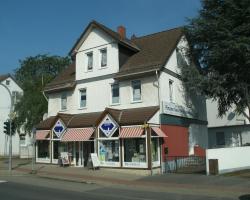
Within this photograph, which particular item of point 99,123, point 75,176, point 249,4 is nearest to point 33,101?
point 99,123

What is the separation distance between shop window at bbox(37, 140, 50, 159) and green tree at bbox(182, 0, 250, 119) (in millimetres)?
12987

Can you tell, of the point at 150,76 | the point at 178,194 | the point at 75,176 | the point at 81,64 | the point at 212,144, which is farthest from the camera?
the point at 212,144

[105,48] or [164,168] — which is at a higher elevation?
[105,48]

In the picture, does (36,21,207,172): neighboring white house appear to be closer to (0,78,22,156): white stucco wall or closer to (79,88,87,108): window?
(79,88,87,108): window

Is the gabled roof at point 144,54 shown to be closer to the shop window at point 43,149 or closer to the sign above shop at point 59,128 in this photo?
the sign above shop at point 59,128

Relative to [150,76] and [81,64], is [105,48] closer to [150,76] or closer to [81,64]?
[81,64]

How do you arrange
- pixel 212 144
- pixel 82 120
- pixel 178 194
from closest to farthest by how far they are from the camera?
pixel 178 194 < pixel 82 120 < pixel 212 144

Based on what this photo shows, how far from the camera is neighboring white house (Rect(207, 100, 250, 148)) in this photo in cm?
4250

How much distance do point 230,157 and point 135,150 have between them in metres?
6.25

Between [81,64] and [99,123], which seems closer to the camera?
[99,123]

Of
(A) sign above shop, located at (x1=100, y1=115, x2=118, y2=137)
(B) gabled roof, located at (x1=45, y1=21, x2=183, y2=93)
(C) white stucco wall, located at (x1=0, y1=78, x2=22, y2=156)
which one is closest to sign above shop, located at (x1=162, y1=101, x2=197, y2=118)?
(B) gabled roof, located at (x1=45, y1=21, x2=183, y2=93)

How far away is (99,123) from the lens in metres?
28.6

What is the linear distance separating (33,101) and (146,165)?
22503mm

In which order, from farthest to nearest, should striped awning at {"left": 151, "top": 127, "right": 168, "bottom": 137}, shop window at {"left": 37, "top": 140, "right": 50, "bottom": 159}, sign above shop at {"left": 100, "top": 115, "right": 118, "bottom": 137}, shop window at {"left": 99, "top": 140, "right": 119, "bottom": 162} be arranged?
shop window at {"left": 37, "top": 140, "right": 50, "bottom": 159}, shop window at {"left": 99, "top": 140, "right": 119, "bottom": 162}, sign above shop at {"left": 100, "top": 115, "right": 118, "bottom": 137}, striped awning at {"left": 151, "top": 127, "right": 168, "bottom": 137}
